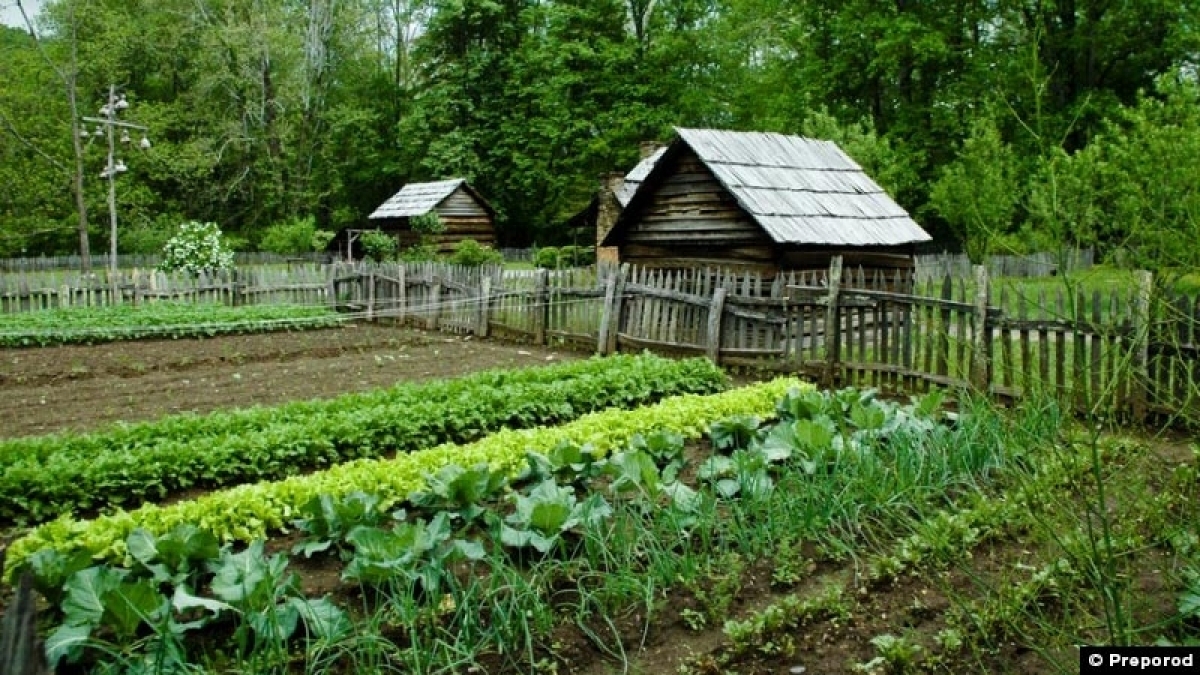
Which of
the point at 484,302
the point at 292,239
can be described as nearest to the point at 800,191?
the point at 484,302

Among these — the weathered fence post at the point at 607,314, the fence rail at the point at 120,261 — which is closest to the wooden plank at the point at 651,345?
the weathered fence post at the point at 607,314

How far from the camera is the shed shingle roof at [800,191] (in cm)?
1515

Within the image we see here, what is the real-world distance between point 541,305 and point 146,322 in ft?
28.1

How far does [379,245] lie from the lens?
34.0m

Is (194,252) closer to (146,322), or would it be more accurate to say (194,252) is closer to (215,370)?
(146,322)

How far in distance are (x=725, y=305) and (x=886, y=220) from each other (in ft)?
16.4

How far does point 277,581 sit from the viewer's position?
4383 mm

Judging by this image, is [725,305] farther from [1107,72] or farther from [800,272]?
[1107,72]

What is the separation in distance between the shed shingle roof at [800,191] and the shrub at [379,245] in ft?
62.6

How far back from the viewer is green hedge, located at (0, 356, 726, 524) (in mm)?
7133

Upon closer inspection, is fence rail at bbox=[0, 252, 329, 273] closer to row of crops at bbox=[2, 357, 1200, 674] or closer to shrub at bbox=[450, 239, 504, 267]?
shrub at bbox=[450, 239, 504, 267]

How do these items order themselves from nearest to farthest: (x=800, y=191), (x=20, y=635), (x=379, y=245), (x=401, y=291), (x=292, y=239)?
(x=20, y=635) < (x=800, y=191) < (x=401, y=291) < (x=379, y=245) < (x=292, y=239)

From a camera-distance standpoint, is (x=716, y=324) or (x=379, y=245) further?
(x=379, y=245)

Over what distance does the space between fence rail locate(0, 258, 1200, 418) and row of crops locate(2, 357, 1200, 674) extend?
0.92m
